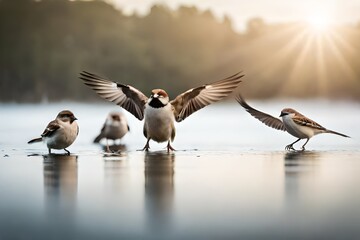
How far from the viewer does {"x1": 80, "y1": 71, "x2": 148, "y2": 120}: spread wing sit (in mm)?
14297

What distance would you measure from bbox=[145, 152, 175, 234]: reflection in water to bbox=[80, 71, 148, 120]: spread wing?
4.10 feet

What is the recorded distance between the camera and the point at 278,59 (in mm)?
78188

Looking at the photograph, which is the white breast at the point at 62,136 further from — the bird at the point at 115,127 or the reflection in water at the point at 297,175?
the reflection in water at the point at 297,175

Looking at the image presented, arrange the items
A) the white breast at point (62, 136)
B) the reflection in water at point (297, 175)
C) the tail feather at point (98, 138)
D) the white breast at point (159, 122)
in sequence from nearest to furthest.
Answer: the reflection in water at point (297, 175), the white breast at point (62, 136), the white breast at point (159, 122), the tail feather at point (98, 138)

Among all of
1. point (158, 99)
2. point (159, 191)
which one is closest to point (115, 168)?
point (158, 99)

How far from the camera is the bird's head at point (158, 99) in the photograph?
13258mm

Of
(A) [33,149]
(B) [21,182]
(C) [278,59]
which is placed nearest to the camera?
(B) [21,182]

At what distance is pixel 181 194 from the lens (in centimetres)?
898

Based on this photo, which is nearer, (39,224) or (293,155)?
(39,224)

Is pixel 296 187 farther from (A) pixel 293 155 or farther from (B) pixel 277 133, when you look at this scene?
(B) pixel 277 133

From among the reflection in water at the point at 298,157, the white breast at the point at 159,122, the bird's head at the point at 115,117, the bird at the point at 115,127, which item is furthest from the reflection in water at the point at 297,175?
the bird's head at the point at 115,117

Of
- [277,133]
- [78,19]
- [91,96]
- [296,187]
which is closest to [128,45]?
[78,19]

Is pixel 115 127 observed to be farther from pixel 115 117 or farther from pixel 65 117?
pixel 65 117

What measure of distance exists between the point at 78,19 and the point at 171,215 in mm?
82176
